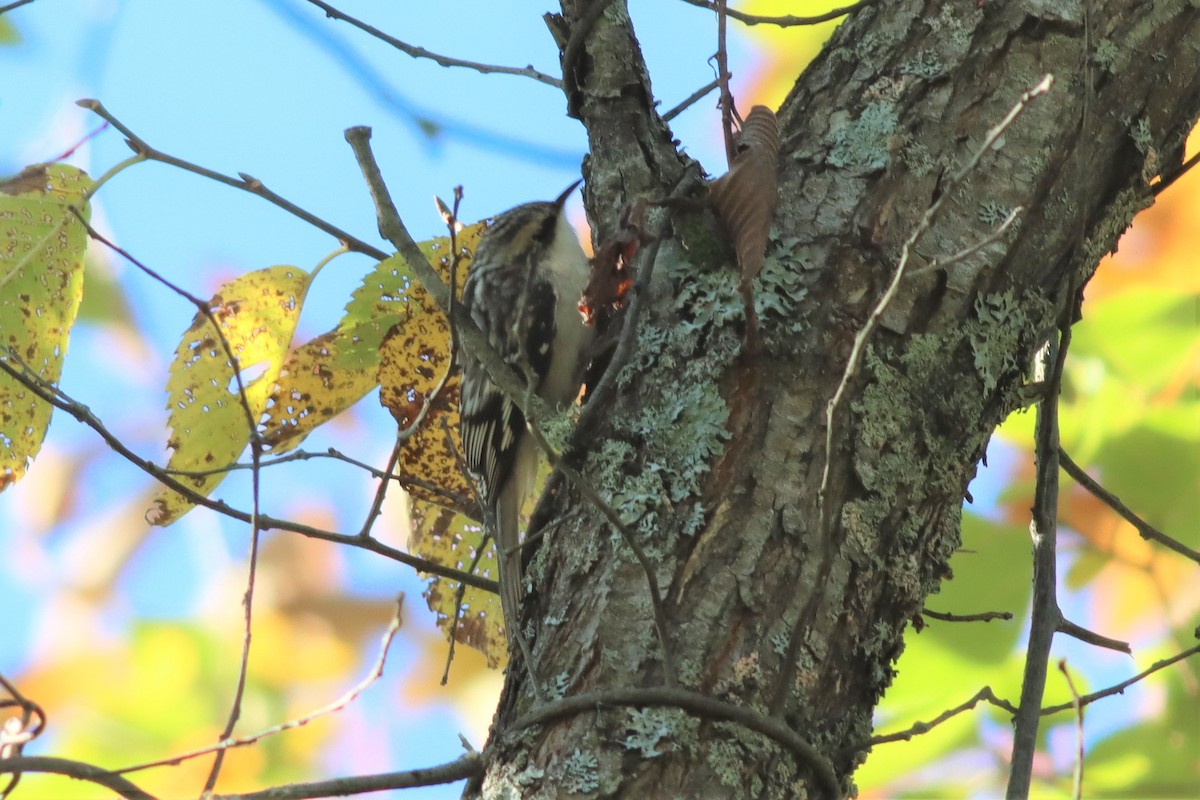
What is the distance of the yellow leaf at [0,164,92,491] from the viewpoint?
214 cm

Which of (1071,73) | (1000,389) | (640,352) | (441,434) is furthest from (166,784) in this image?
(1071,73)

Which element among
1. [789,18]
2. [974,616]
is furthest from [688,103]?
[974,616]

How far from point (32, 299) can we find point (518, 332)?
1.62 meters

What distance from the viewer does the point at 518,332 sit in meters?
3.60

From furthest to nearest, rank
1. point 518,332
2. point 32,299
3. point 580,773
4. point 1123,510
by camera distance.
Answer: point 518,332, point 1123,510, point 32,299, point 580,773

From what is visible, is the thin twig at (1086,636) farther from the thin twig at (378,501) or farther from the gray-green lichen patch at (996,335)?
the thin twig at (378,501)

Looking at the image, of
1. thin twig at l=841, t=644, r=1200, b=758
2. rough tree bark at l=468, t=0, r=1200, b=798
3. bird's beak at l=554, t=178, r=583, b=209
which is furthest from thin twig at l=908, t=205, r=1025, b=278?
bird's beak at l=554, t=178, r=583, b=209

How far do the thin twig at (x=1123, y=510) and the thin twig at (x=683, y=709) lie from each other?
121 cm

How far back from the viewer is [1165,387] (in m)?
3.41

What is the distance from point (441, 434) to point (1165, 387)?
214 cm

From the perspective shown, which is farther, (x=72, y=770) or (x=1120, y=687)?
(x=1120, y=687)

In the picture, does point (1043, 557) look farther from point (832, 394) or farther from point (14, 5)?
point (14, 5)

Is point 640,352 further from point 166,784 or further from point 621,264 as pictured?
point 166,784

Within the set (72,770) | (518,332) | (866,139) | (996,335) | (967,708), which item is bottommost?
(72,770)
